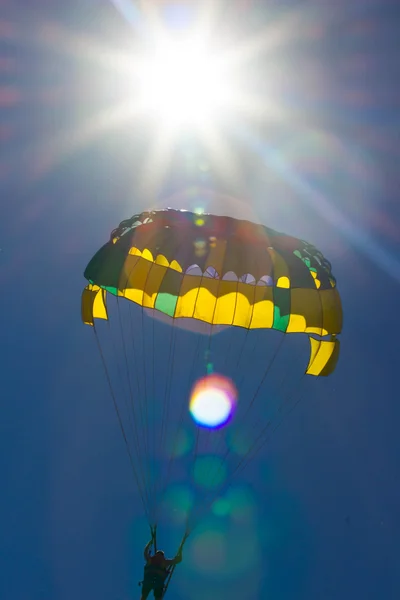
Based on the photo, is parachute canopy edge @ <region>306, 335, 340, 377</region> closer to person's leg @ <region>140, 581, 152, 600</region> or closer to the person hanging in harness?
the person hanging in harness

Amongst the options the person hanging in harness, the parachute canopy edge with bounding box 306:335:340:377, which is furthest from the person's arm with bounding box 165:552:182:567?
the parachute canopy edge with bounding box 306:335:340:377

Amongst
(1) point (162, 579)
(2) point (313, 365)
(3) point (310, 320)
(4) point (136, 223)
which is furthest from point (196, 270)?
(1) point (162, 579)

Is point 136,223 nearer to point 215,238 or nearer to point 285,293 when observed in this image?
point 215,238

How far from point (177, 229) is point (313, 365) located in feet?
18.3

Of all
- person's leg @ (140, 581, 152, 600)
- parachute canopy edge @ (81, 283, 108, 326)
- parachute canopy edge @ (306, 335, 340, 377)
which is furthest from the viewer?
parachute canopy edge @ (81, 283, 108, 326)

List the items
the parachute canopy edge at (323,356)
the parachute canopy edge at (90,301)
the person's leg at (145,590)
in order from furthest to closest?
1. the parachute canopy edge at (90,301)
2. the parachute canopy edge at (323,356)
3. the person's leg at (145,590)

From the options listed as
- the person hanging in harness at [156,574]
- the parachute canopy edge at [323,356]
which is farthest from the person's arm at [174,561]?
the parachute canopy edge at [323,356]

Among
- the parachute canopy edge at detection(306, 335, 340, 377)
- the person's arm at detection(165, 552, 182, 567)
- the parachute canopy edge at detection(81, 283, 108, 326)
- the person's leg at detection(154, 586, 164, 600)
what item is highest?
the parachute canopy edge at detection(81, 283, 108, 326)

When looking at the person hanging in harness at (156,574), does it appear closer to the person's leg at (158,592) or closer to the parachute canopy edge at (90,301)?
the person's leg at (158,592)

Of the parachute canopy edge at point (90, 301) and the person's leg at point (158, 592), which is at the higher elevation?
the parachute canopy edge at point (90, 301)

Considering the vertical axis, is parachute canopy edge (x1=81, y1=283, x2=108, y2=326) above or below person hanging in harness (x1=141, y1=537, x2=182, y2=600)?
above

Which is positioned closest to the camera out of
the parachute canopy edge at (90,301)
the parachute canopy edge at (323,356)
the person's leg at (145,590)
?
the person's leg at (145,590)

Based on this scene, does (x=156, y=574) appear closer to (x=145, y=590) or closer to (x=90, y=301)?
(x=145, y=590)

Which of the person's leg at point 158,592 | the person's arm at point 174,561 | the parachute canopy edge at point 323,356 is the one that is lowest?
the person's leg at point 158,592
